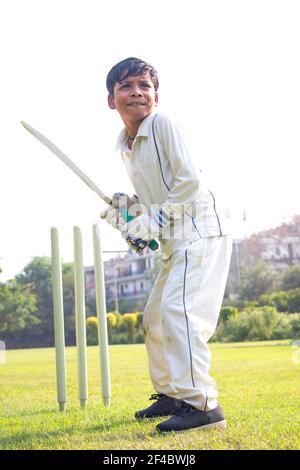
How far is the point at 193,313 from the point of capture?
131 inches

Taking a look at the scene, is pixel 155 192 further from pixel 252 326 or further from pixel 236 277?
pixel 236 277

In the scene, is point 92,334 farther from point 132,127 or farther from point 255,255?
point 132,127

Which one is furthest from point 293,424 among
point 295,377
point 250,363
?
point 250,363

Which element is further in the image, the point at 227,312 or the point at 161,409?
the point at 227,312

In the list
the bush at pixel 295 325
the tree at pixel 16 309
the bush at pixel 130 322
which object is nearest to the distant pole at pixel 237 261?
the bush at pixel 130 322

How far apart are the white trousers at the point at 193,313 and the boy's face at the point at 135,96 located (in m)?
0.80

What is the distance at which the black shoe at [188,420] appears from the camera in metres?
3.23

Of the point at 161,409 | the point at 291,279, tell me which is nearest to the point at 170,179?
the point at 161,409

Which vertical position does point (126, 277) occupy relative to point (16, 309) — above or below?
above

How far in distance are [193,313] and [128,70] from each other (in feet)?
4.48

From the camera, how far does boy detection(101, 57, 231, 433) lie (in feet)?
10.7

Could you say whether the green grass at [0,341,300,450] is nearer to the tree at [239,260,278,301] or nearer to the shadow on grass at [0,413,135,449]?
the shadow on grass at [0,413,135,449]

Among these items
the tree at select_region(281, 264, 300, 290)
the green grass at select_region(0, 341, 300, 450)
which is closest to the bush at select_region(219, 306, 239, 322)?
the tree at select_region(281, 264, 300, 290)

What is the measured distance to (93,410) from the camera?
Answer: 177 inches
